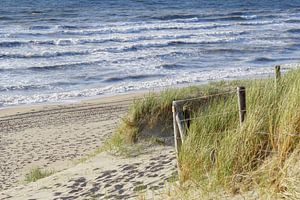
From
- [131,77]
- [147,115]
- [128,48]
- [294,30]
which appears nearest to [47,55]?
[128,48]

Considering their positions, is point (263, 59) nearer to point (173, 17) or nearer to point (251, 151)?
point (251, 151)

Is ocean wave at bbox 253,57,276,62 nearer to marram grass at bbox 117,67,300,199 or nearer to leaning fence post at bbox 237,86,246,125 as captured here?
marram grass at bbox 117,67,300,199

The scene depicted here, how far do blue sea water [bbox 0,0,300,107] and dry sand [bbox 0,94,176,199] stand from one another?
6.88 feet

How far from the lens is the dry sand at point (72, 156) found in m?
8.43

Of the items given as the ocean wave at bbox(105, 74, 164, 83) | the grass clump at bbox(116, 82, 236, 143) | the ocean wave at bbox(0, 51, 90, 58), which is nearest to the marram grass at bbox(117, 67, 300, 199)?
the grass clump at bbox(116, 82, 236, 143)

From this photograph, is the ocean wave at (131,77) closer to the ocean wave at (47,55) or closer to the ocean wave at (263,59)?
the ocean wave at (263,59)

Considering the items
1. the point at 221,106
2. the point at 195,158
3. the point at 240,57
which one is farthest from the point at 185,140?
the point at 240,57

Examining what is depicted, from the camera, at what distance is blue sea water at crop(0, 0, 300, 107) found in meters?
22.0

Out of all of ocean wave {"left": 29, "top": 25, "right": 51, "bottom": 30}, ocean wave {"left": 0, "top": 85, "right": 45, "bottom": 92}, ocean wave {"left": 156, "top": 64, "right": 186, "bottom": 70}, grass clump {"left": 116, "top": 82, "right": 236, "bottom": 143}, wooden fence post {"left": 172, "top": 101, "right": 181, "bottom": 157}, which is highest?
wooden fence post {"left": 172, "top": 101, "right": 181, "bottom": 157}

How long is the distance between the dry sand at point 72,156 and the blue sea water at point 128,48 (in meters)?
2.10

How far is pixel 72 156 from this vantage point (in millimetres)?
12812

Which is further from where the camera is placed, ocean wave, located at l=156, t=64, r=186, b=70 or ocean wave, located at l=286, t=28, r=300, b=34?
ocean wave, located at l=286, t=28, r=300, b=34

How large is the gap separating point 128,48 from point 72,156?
61.0 feet

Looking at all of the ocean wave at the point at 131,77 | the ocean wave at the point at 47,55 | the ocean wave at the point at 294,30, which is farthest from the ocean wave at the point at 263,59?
the ocean wave at the point at 294,30
